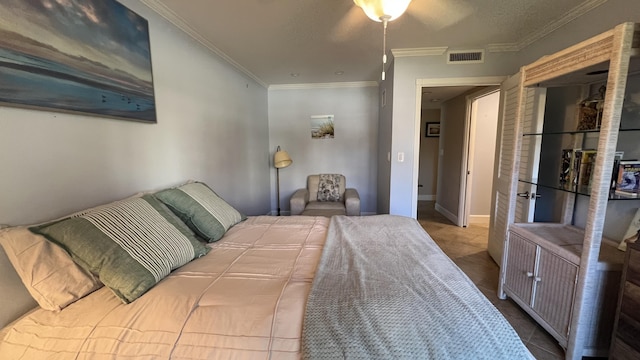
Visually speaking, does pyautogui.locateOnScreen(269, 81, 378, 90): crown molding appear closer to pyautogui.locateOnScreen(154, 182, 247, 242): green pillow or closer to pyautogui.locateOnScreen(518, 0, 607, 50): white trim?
pyautogui.locateOnScreen(518, 0, 607, 50): white trim

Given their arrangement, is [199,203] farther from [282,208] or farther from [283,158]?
[282,208]

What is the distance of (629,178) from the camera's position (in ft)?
4.81

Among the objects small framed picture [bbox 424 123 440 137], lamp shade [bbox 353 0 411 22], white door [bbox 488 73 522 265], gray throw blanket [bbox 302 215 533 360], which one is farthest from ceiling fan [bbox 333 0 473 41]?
small framed picture [bbox 424 123 440 137]

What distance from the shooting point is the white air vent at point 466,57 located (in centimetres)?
274

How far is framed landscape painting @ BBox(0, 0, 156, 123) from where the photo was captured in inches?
44.7

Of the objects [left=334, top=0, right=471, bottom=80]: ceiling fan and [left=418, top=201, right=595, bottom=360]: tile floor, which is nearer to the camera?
[left=418, top=201, right=595, bottom=360]: tile floor

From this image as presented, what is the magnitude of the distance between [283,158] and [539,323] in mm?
3246

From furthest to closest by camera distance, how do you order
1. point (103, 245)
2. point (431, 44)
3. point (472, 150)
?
point (472, 150) < point (431, 44) < point (103, 245)

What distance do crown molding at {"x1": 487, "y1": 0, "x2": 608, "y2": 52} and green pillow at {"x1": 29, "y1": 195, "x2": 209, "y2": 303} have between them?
308 centimetres

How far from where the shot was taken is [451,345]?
838 millimetres

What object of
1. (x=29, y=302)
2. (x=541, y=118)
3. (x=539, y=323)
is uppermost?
(x=541, y=118)

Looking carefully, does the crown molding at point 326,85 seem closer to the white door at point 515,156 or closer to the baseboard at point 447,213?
the white door at point 515,156

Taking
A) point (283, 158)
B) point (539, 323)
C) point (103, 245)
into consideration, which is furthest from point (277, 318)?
point (283, 158)

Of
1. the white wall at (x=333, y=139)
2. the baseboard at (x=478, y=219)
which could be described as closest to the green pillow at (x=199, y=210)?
the white wall at (x=333, y=139)
